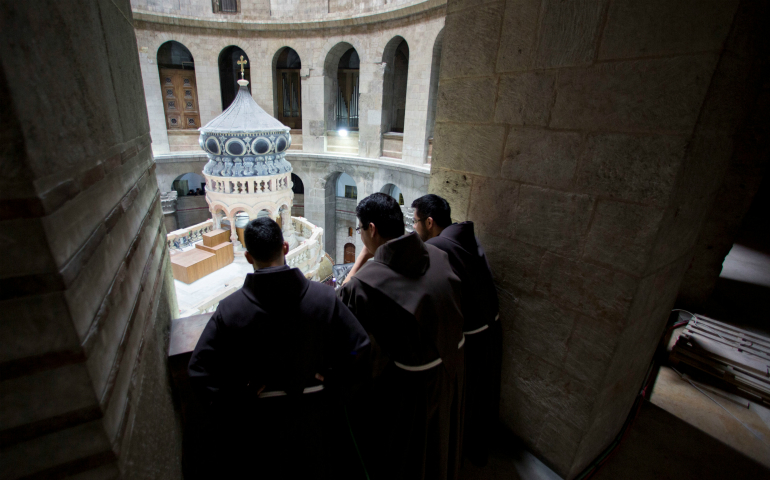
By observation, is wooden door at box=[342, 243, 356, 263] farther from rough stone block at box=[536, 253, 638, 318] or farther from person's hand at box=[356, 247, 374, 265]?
rough stone block at box=[536, 253, 638, 318]

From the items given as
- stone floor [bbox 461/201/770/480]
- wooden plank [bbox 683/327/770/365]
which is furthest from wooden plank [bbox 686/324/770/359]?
stone floor [bbox 461/201/770/480]

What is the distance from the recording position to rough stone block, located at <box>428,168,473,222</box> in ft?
7.37

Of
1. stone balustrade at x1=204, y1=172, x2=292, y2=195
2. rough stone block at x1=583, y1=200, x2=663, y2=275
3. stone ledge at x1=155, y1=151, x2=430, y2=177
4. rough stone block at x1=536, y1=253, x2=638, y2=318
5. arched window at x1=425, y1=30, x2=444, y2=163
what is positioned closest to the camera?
rough stone block at x1=583, y1=200, x2=663, y2=275

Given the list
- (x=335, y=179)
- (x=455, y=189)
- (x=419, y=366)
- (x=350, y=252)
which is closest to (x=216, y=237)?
(x=335, y=179)

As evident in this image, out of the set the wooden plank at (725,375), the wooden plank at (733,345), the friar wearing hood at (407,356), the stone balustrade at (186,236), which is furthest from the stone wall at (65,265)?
the stone balustrade at (186,236)

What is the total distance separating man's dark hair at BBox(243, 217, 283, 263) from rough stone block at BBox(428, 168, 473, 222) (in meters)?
1.25

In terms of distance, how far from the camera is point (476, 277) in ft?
6.34

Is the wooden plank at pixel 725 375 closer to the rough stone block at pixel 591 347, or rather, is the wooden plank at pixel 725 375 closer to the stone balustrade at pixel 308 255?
the rough stone block at pixel 591 347

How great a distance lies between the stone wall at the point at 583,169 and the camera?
140 cm

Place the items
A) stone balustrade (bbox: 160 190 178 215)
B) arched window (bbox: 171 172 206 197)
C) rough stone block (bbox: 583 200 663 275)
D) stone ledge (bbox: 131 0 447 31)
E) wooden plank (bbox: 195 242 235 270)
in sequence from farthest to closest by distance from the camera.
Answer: arched window (bbox: 171 172 206 197) → stone balustrade (bbox: 160 190 178 215) → stone ledge (bbox: 131 0 447 31) → wooden plank (bbox: 195 242 235 270) → rough stone block (bbox: 583 200 663 275)

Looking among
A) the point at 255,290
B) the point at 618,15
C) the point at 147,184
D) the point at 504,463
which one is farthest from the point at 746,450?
the point at 147,184

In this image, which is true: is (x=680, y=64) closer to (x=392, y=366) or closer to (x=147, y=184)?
(x=392, y=366)

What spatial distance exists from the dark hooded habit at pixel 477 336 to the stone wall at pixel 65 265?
1513 mm

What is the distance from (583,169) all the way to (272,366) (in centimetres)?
173
